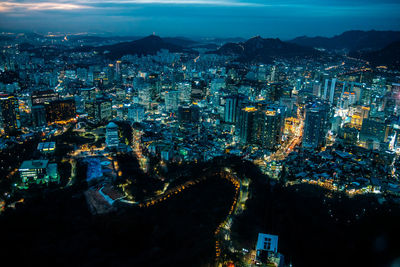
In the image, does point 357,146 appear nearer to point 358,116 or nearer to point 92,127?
point 358,116

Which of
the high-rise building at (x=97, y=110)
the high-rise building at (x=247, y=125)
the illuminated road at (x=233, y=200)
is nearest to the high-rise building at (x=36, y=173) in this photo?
the illuminated road at (x=233, y=200)

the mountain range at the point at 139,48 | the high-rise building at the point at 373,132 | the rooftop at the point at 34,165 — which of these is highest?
the mountain range at the point at 139,48

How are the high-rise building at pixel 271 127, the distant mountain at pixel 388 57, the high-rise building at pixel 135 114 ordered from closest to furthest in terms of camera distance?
the high-rise building at pixel 271 127 < the high-rise building at pixel 135 114 < the distant mountain at pixel 388 57

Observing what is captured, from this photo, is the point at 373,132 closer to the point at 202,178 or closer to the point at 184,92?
the point at 202,178

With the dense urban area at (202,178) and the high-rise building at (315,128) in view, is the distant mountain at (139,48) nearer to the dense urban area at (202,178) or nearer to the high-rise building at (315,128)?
the dense urban area at (202,178)

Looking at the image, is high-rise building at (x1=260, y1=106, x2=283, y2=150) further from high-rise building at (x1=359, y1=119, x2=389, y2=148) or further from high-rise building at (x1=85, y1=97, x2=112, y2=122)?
high-rise building at (x1=85, y1=97, x2=112, y2=122)

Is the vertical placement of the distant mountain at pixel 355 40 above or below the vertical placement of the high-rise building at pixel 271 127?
above

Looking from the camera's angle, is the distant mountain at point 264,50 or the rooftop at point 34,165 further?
the distant mountain at point 264,50
